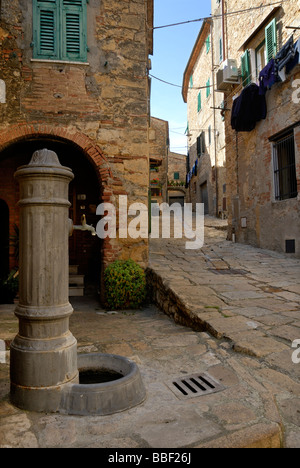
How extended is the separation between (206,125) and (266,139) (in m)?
11.6

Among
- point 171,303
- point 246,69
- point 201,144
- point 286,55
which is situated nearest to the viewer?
point 171,303

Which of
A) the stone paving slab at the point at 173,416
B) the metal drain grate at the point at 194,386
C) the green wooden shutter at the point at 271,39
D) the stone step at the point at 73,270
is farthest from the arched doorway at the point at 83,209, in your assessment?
the metal drain grate at the point at 194,386

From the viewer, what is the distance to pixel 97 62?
656 cm

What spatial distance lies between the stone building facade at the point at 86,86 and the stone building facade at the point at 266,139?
3.58 meters

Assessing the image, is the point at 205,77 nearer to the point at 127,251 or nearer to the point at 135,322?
the point at 127,251

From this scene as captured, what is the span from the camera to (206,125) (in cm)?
1995

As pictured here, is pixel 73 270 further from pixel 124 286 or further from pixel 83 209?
pixel 124 286

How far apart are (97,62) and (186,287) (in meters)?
4.60

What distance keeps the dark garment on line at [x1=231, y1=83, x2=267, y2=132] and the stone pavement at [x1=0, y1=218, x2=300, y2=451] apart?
455cm

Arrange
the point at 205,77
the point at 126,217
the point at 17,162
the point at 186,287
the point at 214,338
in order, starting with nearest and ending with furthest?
the point at 214,338 → the point at 186,287 → the point at 126,217 → the point at 17,162 → the point at 205,77

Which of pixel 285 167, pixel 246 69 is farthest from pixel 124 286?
pixel 246 69

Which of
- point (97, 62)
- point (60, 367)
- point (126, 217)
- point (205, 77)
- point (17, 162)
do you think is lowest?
point (60, 367)
